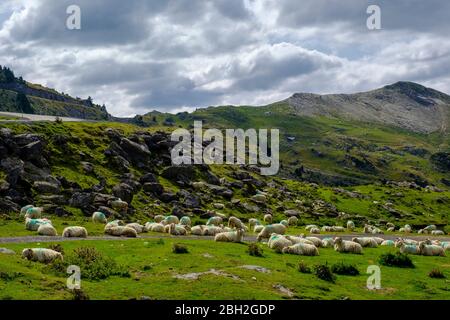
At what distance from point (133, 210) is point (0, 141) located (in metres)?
22.3

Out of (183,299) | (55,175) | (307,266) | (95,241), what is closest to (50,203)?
(55,175)

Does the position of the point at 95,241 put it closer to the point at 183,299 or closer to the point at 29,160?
the point at 183,299

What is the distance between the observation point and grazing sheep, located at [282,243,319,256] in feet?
139

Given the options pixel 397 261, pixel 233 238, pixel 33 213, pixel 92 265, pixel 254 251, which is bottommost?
pixel 397 261

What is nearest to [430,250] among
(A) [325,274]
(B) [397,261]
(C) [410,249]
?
(C) [410,249]

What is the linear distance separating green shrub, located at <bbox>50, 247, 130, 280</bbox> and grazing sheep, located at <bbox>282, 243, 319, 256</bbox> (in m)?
16.4

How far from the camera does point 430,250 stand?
49.8 meters

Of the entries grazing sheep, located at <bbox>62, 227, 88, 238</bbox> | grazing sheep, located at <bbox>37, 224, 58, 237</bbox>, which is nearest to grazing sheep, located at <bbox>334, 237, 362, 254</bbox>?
→ grazing sheep, located at <bbox>62, 227, 88, 238</bbox>

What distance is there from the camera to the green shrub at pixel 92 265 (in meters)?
28.7

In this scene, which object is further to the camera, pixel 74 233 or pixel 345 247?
pixel 345 247

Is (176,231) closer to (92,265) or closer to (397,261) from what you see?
(397,261)

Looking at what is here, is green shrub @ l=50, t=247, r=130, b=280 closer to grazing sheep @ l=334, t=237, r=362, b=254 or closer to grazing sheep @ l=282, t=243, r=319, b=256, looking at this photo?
grazing sheep @ l=282, t=243, r=319, b=256

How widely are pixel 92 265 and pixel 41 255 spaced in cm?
429

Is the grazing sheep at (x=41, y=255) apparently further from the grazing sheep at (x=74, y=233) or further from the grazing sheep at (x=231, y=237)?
the grazing sheep at (x=231, y=237)
